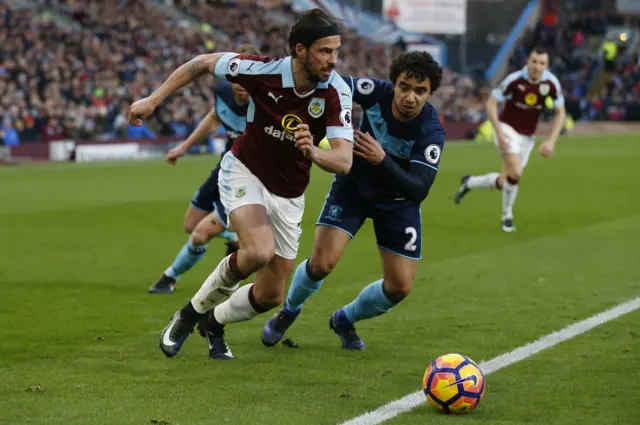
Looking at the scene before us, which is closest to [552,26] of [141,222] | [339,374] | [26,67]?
[26,67]

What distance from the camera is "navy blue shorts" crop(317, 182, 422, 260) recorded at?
705cm

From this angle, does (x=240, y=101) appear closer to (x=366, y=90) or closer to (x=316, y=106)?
(x=366, y=90)

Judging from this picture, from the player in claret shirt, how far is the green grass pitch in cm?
40

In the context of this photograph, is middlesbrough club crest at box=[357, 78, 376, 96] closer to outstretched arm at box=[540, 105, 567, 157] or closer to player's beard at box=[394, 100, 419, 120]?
player's beard at box=[394, 100, 419, 120]

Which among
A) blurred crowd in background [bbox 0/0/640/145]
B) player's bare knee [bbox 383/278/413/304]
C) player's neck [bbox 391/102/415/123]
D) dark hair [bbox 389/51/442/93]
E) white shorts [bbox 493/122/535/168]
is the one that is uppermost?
dark hair [bbox 389/51/442/93]

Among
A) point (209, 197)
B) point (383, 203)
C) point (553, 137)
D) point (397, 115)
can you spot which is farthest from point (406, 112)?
point (553, 137)

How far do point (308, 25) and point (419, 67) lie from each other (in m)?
0.85

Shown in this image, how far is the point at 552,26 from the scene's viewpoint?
67.2 meters

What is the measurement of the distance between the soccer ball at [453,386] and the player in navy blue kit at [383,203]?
1.35 m

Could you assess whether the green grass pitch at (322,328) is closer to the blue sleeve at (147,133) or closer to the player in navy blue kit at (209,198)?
the player in navy blue kit at (209,198)

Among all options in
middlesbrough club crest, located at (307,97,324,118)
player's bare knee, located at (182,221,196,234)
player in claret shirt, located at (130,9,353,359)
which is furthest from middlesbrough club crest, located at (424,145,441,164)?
player's bare knee, located at (182,221,196,234)

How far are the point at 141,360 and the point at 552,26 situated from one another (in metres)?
63.7

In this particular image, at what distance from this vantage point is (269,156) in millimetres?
6551

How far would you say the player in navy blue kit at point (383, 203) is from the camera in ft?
22.7
